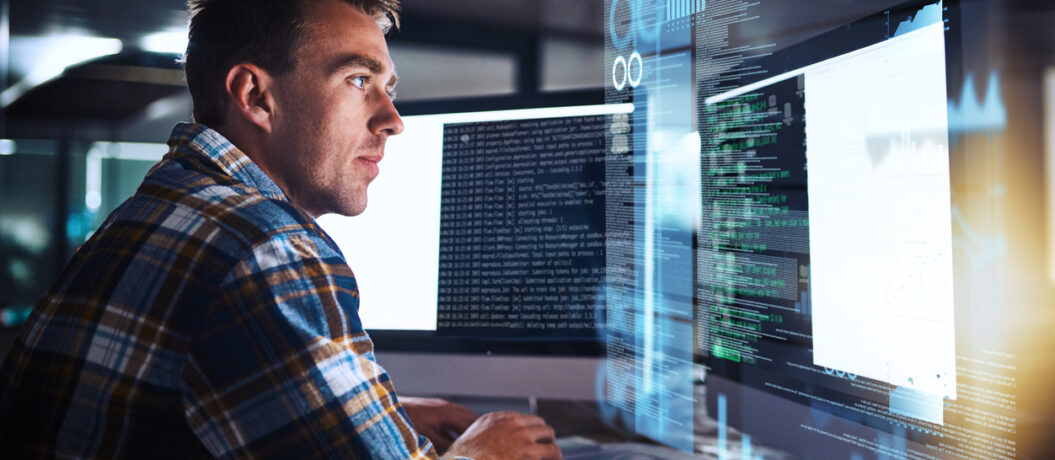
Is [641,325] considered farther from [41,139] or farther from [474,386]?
[41,139]

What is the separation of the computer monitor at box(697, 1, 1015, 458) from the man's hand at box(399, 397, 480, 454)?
0.33 metres

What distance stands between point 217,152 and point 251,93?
0.37ft

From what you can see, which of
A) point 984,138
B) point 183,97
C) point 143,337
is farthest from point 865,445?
point 183,97

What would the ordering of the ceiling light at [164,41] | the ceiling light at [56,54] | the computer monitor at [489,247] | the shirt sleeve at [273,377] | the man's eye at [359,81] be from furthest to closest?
the ceiling light at [56,54]
the ceiling light at [164,41]
the computer monitor at [489,247]
the man's eye at [359,81]
the shirt sleeve at [273,377]

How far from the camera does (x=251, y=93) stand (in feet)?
2.14

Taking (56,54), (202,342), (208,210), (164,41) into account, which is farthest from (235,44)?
(56,54)

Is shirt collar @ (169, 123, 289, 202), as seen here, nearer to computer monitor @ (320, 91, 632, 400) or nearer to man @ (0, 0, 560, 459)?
man @ (0, 0, 560, 459)

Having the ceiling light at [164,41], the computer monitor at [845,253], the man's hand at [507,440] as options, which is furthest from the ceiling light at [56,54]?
the computer monitor at [845,253]

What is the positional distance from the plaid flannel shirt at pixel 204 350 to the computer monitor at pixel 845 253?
0.37 m

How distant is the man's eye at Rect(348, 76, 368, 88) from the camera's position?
69 centimetres

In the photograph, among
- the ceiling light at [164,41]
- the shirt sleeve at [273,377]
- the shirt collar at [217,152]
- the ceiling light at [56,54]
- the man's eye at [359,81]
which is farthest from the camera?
the ceiling light at [56,54]

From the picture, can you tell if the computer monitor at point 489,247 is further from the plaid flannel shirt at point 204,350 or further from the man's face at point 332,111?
the plaid flannel shirt at point 204,350

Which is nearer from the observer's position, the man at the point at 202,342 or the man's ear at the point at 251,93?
the man at the point at 202,342

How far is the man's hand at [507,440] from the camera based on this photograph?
626 millimetres
